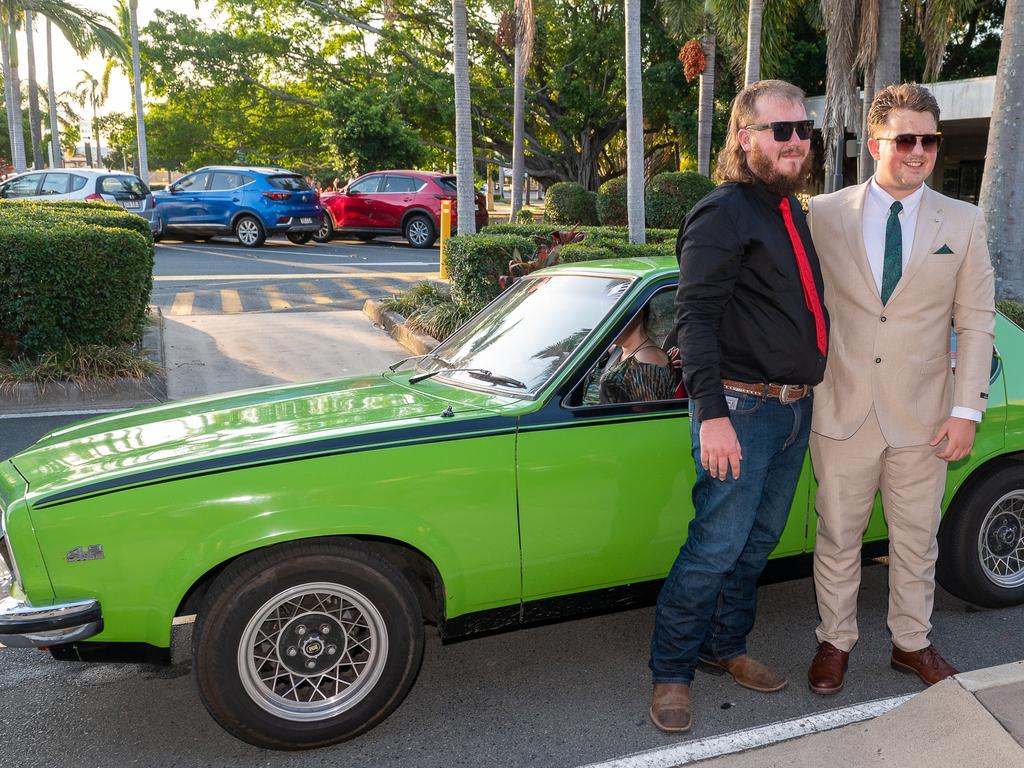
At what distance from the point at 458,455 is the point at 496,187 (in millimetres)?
119778

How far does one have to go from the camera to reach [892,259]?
324 cm

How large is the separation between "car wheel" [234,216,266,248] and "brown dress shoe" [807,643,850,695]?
739 inches

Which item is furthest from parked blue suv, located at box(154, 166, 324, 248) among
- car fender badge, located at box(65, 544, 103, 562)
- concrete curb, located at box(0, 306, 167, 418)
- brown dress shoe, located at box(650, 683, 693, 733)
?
brown dress shoe, located at box(650, 683, 693, 733)

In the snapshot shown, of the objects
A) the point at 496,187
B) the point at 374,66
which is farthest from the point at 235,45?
the point at 496,187

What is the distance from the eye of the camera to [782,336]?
299cm

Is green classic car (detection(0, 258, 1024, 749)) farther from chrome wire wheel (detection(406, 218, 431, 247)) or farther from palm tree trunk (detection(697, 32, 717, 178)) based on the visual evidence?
palm tree trunk (detection(697, 32, 717, 178))

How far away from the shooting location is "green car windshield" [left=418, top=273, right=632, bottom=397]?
358cm

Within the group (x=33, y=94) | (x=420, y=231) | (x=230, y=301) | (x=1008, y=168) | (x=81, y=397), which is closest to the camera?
(x=81, y=397)

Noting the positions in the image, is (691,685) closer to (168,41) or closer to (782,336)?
(782,336)

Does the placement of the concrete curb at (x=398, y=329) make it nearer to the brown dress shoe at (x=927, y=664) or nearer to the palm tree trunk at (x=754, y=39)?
the brown dress shoe at (x=927, y=664)

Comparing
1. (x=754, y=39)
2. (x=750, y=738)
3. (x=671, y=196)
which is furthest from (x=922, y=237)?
(x=671, y=196)

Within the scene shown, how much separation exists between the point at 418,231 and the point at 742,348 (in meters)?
19.2

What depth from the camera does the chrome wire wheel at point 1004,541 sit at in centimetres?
407

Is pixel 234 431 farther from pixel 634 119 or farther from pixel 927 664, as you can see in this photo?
pixel 634 119
